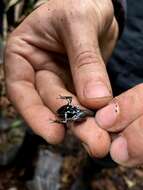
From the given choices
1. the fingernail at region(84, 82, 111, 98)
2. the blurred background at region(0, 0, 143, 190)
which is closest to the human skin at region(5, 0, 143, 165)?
the fingernail at region(84, 82, 111, 98)

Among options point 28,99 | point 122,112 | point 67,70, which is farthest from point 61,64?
point 122,112

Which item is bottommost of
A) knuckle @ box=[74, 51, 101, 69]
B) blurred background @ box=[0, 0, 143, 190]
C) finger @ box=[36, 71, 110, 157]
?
blurred background @ box=[0, 0, 143, 190]

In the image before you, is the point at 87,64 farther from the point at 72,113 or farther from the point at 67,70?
the point at 67,70

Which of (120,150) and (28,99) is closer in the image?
(120,150)

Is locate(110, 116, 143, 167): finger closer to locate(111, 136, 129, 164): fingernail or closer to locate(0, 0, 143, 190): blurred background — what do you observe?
locate(111, 136, 129, 164): fingernail

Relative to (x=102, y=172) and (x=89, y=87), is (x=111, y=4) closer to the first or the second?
(x=89, y=87)

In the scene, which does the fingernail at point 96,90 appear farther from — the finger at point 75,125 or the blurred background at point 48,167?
the blurred background at point 48,167

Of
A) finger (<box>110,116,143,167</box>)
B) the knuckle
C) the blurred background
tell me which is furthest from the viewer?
the blurred background

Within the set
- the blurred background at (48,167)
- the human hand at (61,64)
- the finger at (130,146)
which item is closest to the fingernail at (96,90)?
the human hand at (61,64)
